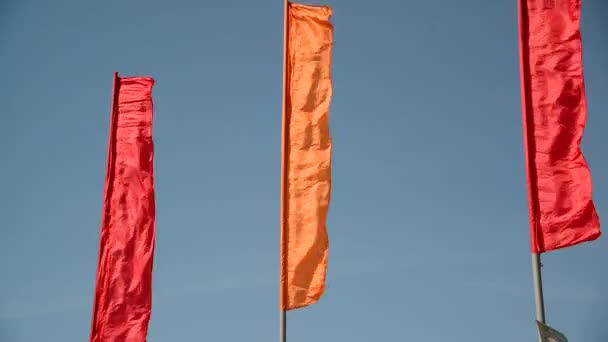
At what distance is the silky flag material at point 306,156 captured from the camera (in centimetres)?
1917

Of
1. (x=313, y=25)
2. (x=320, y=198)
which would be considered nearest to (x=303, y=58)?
(x=313, y=25)

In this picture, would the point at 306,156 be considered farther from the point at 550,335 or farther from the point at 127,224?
the point at 550,335

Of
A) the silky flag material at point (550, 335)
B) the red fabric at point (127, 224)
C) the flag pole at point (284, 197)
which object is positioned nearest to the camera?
the silky flag material at point (550, 335)

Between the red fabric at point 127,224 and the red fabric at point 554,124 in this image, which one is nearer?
the red fabric at point 554,124

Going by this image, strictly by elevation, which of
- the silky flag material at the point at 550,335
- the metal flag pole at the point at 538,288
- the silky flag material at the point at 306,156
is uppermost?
the silky flag material at the point at 306,156

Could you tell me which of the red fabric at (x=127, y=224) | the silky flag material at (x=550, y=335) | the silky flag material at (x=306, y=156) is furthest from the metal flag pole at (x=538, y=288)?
the red fabric at (x=127, y=224)

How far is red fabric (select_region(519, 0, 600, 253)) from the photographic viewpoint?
16.7 m

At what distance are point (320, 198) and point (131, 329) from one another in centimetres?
582

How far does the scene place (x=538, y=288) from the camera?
16078 mm

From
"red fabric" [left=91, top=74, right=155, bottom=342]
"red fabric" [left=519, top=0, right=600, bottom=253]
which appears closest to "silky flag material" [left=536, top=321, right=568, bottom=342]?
"red fabric" [left=519, top=0, right=600, bottom=253]

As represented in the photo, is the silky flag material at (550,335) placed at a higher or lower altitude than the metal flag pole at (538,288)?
lower

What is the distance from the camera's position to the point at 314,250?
63.5 feet

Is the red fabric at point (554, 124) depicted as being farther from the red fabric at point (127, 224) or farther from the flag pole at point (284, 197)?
the red fabric at point (127, 224)

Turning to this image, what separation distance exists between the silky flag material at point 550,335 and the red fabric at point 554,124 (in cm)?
176
